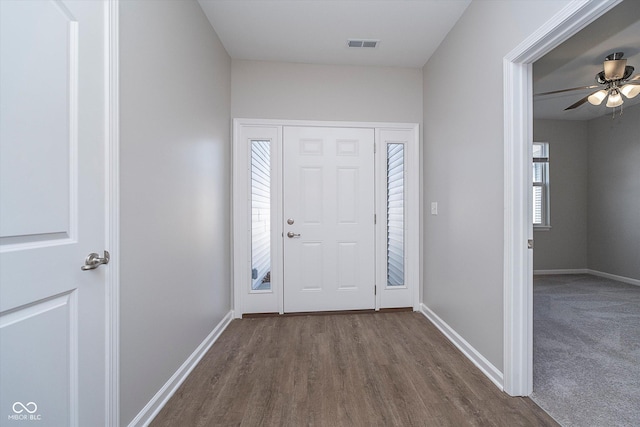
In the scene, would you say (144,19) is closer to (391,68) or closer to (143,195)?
(143,195)

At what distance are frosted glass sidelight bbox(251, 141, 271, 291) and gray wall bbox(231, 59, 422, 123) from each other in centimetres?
39

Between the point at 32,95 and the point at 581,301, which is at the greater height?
the point at 32,95

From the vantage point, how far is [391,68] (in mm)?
2893

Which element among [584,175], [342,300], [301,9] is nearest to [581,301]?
[584,175]

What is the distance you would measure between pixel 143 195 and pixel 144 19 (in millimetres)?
927

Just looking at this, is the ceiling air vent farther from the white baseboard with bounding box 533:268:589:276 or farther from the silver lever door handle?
the white baseboard with bounding box 533:268:589:276

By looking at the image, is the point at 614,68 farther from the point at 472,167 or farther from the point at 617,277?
the point at 617,277

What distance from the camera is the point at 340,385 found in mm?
1700

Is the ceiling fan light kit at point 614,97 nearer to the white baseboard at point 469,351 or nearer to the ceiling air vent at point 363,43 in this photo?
the ceiling air vent at point 363,43

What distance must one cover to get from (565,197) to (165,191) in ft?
19.8

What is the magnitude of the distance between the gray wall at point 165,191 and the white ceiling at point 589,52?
317 centimetres

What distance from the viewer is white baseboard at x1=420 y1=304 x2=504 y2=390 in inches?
67.7

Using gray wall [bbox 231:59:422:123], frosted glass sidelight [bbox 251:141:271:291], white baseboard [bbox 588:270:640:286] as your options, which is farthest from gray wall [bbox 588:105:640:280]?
frosted glass sidelight [bbox 251:141:271:291]

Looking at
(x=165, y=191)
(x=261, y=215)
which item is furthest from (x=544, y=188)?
(x=165, y=191)
